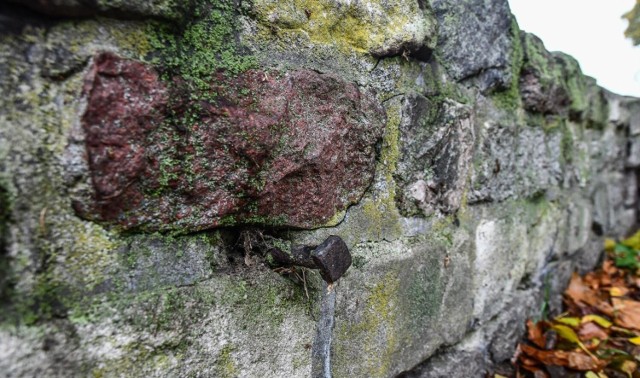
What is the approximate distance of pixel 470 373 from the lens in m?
1.18

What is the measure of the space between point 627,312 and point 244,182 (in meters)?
1.88

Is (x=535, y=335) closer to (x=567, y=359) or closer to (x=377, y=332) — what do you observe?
(x=567, y=359)

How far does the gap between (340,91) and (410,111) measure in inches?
8.6

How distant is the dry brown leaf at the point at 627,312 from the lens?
1629 millimetres

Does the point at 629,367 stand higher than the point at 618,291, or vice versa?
the point at 618,291

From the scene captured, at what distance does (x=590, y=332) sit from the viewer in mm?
1559

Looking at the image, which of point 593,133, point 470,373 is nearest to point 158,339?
point 470,373

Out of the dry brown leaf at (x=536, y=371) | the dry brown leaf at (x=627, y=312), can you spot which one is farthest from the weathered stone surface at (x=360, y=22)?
the dry brown leaf at (x=627, y=312)

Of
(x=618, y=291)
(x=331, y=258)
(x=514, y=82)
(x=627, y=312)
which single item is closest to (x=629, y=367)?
(x=627, y=312)

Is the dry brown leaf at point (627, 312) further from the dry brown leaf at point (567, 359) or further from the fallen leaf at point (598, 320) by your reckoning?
the dry brown leaf at point (567, 359)

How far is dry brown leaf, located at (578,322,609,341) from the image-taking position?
1531mm

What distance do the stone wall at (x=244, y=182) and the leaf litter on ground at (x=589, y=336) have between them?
1.17 ft

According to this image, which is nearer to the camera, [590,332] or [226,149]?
[226,149]

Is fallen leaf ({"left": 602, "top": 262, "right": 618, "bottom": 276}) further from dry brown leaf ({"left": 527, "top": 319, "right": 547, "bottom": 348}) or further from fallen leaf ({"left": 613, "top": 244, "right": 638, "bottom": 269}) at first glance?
dry brown leaf ({"left": 527, "top": 319, "right": 547, "bottom": 348})
